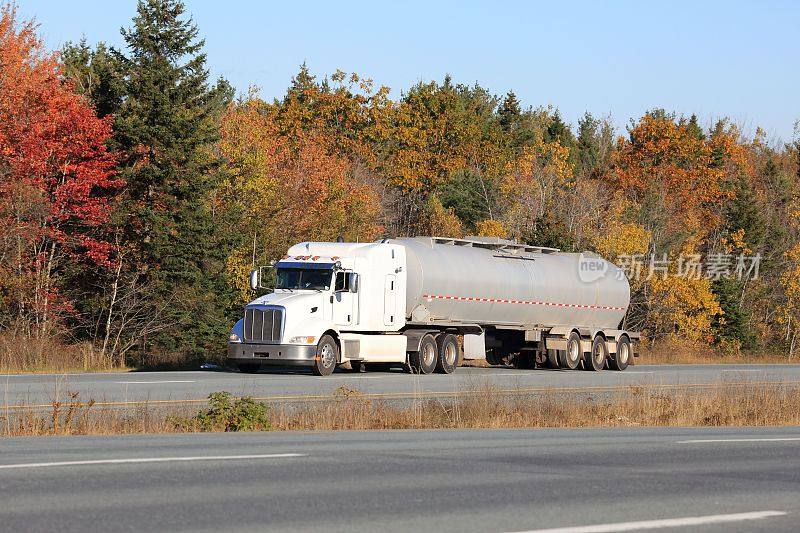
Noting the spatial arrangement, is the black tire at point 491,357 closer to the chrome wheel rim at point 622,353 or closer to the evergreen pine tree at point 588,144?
the chrome wheel rim at point 622,353

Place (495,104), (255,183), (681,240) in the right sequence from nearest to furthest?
(255,183), (681,240), (495,104)

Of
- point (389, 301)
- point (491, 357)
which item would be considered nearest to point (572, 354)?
point (491, 357)

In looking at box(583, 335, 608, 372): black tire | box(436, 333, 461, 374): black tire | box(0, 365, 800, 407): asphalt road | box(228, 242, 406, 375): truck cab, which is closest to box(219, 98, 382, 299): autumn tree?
box(583, 335, 608, 372): black tire

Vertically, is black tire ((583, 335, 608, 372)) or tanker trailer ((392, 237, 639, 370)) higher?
tanker trailer ((392, 237, 639, 370))

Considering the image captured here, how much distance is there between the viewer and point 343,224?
198 feet

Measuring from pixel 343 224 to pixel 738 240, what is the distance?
88.4 feet

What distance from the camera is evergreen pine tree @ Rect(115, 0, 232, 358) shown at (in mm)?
44500

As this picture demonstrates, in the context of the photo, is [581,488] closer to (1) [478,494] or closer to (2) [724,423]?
(1) [478,494]

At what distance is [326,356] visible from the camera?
32.5 m

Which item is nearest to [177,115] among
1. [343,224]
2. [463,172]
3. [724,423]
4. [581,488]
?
[343,224]

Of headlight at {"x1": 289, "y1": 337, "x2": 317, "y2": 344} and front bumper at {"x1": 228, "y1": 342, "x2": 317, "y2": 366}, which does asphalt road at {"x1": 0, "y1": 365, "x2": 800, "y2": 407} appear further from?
headlight at {"x1": 289, "y1": 337, "x2": 317, "y2": 344}

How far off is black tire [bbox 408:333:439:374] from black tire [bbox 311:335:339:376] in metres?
2.96

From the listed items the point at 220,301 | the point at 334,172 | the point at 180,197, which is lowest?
the point at 220,301

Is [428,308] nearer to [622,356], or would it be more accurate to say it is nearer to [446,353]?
[446,353]
